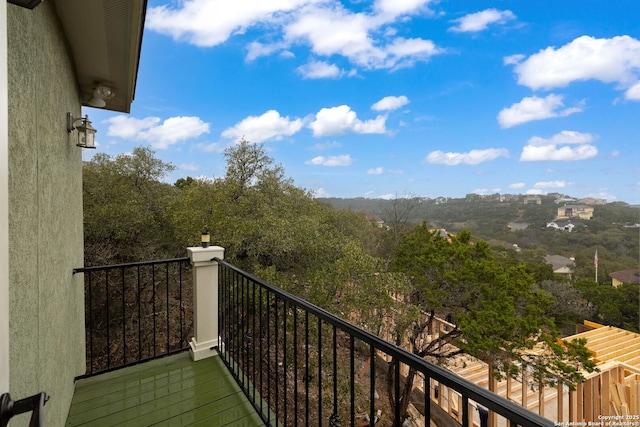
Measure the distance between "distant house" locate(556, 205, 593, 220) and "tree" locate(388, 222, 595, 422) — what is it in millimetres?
11056

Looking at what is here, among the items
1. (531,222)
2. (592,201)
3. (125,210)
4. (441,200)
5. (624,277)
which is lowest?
(624,277)

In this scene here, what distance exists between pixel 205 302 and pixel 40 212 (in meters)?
1.63

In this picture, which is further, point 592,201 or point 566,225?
point 566,225

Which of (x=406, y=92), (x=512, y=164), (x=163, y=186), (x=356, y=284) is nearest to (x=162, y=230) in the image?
(x=163, y=186)

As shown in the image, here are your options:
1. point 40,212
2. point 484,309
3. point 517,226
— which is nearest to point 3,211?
point 40,212

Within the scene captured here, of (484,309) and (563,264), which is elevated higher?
(484,309)

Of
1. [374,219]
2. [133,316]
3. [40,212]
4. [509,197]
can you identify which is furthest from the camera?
[509,197]

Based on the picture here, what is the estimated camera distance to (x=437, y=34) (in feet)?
59.4

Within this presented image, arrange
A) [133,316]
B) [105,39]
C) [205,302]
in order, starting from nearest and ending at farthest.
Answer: [105,39] < [205,302] < [133,316]

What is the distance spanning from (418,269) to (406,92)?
19290 mm

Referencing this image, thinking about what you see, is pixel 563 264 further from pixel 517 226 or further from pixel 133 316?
pixel 133 316

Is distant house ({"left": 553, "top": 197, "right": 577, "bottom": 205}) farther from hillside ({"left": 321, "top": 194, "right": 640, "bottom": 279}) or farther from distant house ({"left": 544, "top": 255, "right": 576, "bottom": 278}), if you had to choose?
distant house ({"left": 544, "top": 255, "right": 576, "bottom": 278})

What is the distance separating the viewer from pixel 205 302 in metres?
2.82

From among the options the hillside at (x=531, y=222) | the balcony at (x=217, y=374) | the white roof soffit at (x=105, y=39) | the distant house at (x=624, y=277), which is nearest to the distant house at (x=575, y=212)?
the hillside at (x=531, y=222)
